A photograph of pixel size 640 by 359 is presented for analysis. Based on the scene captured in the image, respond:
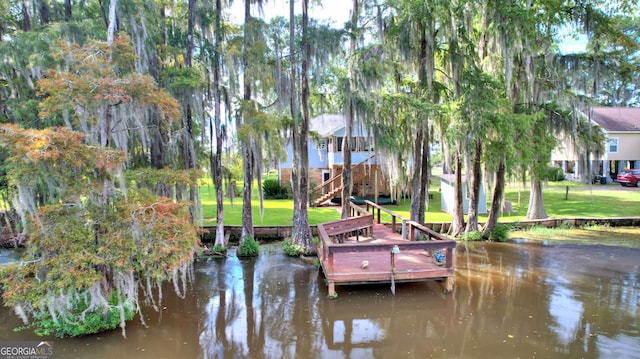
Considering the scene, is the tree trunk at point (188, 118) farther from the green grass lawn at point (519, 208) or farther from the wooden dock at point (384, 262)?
the wooden dock at point (384, 262)

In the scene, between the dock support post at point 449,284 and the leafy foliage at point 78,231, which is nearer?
the leafy foliage at point 78,231

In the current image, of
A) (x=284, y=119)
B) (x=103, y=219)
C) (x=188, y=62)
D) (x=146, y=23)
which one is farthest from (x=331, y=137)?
(x=103, y=219)

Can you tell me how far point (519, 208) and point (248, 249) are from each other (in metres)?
14.0

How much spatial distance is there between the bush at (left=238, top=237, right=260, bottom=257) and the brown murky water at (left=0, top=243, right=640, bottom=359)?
133 cm

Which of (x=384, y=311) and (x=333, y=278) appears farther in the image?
(x=333, y=278)

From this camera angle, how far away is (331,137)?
22.3 m

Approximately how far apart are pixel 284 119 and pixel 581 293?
8.92 meters

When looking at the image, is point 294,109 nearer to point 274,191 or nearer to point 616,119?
point 274,191

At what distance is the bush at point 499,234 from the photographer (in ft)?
45.9

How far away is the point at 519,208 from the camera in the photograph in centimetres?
1947

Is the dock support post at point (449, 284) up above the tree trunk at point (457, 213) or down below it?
below

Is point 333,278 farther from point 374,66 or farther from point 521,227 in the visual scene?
point 521,227

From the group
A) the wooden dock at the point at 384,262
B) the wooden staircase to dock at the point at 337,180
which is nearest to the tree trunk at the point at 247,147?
the wooden dock at the point at 384,262

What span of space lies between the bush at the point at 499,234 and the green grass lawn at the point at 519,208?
2022 millimetres
